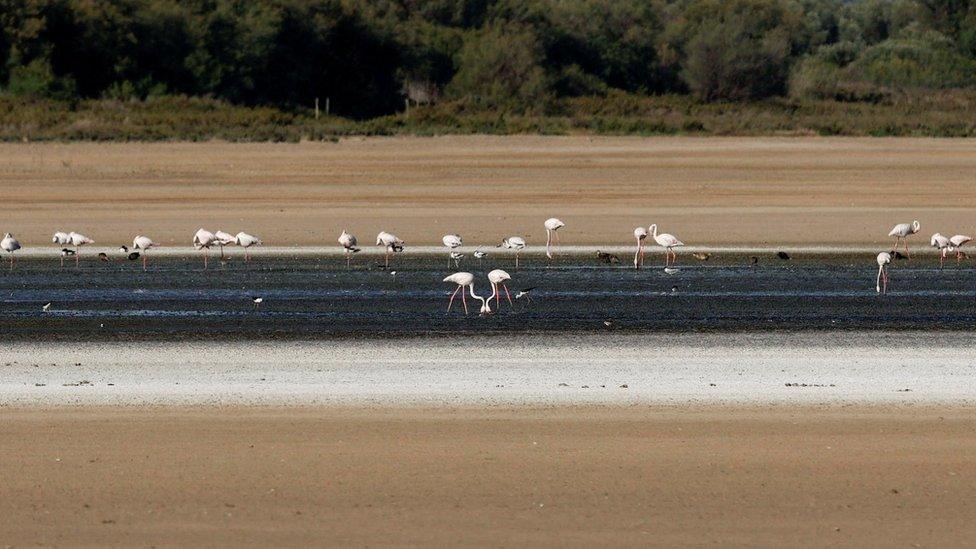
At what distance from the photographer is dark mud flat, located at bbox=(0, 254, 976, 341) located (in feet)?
44.2

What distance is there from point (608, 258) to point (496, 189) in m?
8.09

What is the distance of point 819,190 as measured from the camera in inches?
1039

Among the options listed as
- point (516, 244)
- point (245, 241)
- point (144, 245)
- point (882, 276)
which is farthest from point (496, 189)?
point (882, 276)

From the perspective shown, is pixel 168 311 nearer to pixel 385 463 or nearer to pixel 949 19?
pixel 385 463

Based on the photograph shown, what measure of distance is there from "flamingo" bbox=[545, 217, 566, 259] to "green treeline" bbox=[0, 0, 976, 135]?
2237cm

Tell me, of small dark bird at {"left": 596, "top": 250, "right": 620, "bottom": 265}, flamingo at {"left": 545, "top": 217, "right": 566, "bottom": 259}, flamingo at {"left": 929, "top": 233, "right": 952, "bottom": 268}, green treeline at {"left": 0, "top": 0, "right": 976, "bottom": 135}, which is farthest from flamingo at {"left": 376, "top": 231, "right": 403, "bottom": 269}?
green treeline at {"left": 0, "top": 0, "right": 976, "bottom": 135}

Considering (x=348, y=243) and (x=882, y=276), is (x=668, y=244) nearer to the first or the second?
(x=882, y=276)

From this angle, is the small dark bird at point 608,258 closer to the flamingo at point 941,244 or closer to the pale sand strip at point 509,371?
the flamingo at point 941,244

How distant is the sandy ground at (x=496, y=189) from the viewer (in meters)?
21.9

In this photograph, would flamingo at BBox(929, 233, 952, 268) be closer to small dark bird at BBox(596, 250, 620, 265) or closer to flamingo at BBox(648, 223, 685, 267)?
flamingo at BBox(648, 223, 685, 267)

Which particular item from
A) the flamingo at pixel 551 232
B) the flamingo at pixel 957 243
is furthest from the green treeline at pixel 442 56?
the flamingo at pixel 957 243

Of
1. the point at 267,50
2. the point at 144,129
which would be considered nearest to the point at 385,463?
the point at 144,129

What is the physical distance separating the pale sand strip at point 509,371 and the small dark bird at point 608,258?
5567 millimetres

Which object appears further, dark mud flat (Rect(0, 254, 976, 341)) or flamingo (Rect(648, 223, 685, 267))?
flamingo (Rect(648, 223, 685, 267))
